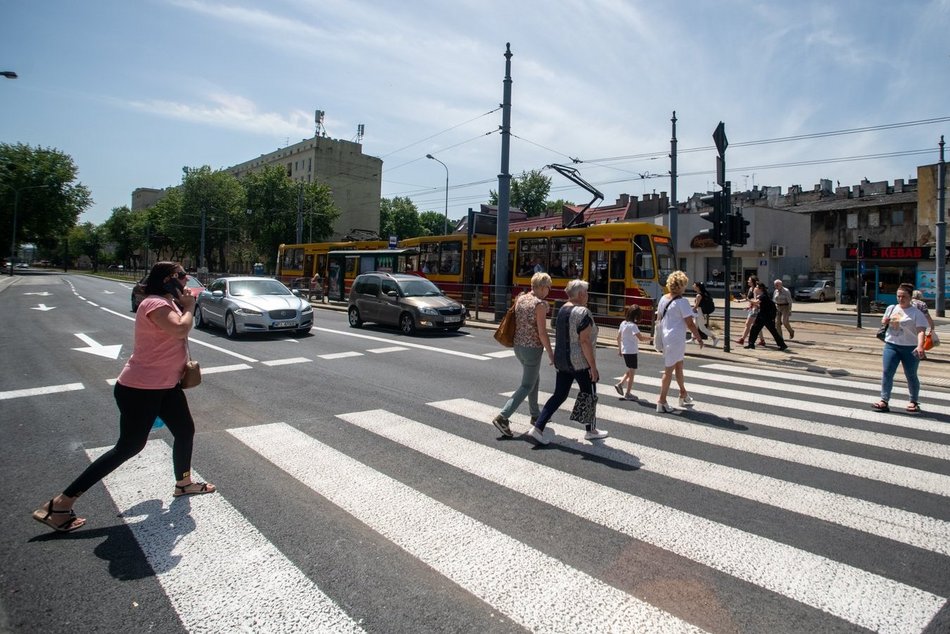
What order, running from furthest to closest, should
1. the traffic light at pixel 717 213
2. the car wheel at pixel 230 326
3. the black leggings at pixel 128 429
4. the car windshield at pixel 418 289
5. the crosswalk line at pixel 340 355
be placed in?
the car windshield at pixel 418 289, the car wheel at pixel 230 326, the traffic light at pixel 717 213, the crosswalk line at pixel 340 355, the black leggings at pixel 128 429

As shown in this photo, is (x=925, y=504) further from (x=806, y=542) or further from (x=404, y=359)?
(x=404, y=359)

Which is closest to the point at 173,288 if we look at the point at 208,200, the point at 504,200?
the point at 504,200

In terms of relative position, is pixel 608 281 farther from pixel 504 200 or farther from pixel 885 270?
pixel 885 270

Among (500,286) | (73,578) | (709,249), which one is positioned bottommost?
(73,578)

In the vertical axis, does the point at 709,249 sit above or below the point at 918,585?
above

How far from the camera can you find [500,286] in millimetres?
17922

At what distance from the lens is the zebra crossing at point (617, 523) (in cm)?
272

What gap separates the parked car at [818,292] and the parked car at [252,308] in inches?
1406

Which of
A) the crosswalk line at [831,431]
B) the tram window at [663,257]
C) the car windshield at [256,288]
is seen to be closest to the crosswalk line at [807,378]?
the crosswalk line at [831,431]

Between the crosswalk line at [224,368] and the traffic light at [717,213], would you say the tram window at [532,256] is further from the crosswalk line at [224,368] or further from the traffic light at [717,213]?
the crosswalk line at [224,368]

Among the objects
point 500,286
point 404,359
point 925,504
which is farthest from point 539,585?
point 500,286

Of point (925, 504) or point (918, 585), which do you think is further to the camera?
point (925, 504)

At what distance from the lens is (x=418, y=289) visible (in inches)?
645

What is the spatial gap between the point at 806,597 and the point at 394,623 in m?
1.99
